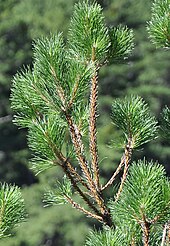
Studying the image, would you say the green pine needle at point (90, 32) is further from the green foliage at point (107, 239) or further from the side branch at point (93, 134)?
the green foliage at point (107, 239)

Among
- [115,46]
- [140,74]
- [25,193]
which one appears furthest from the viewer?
[140,74]

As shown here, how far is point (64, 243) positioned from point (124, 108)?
7.45m

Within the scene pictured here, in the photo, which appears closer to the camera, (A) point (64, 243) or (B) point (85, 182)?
(B) point (85, 182)

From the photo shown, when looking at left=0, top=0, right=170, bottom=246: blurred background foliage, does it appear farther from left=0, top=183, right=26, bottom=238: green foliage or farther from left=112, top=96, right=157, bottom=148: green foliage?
left=0, top=183, right=26, bottom=238: green foliage

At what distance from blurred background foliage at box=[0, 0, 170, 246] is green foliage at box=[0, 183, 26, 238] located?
266 inches

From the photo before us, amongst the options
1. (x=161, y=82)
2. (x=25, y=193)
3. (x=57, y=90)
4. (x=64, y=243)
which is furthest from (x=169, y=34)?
(x=161, y=82)

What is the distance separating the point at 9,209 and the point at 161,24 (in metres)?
0.48

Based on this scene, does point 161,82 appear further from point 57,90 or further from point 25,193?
point 57,90

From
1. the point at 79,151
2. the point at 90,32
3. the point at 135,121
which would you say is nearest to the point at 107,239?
the point at 79,151

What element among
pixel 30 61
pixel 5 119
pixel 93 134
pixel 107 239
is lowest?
pixel 107 239

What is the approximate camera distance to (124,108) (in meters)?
1.23

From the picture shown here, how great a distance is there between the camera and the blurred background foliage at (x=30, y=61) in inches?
316

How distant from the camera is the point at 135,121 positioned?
120cm

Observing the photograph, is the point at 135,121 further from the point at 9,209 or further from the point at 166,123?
the point at 9,209
